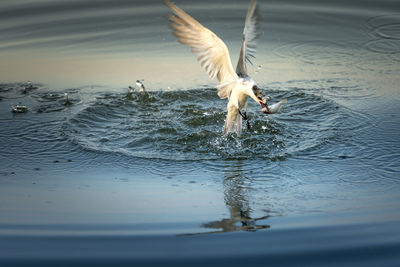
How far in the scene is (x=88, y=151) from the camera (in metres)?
5.15

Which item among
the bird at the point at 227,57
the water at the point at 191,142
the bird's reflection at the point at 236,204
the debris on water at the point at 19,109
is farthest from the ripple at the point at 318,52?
the debris on water at the point at 19,109

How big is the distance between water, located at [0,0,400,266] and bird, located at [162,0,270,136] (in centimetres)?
42

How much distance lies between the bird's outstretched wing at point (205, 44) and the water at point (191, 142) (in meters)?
0.70

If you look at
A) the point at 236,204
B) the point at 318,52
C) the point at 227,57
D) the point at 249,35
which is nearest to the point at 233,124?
the point at 227,57

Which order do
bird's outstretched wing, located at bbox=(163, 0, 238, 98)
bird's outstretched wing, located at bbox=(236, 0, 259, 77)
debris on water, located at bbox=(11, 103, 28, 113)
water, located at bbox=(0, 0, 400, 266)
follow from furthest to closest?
debris on water, located at bbox=(11, 103, 28, 113)
bird's outstretched wing, located at bbox=(236, 0, 259, 77)
bird's outstretched wing, located at bbox=(163, 0, 238, 98)
water, located at bbox=(0, 0, 400, 266)

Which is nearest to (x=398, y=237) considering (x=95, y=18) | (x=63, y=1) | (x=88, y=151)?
(x=88, y=151)

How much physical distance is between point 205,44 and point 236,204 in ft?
6.99

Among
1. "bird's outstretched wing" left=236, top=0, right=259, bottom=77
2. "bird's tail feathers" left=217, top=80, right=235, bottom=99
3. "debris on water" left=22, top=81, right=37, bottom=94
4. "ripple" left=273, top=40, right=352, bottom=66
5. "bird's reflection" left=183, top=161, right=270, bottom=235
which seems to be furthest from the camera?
"ripple" left=273, top=40, right=352, bottom=66

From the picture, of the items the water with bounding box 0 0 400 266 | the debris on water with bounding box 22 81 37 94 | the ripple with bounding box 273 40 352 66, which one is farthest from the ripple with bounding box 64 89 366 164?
the ripple with bounding box 273 40 352 66

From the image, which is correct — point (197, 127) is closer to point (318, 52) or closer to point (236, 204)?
point (236, 204)

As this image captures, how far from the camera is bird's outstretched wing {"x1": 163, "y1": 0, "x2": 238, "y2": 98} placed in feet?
17.0

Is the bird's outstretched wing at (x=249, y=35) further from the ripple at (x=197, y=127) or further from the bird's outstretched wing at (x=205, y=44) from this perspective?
the ripple at (x=197, y=127)

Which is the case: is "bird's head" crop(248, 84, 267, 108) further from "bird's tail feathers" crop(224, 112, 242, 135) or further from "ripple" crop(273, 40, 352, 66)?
"ripple" crop(273, 40, 352, 66)

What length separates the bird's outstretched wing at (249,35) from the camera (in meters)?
5.50
